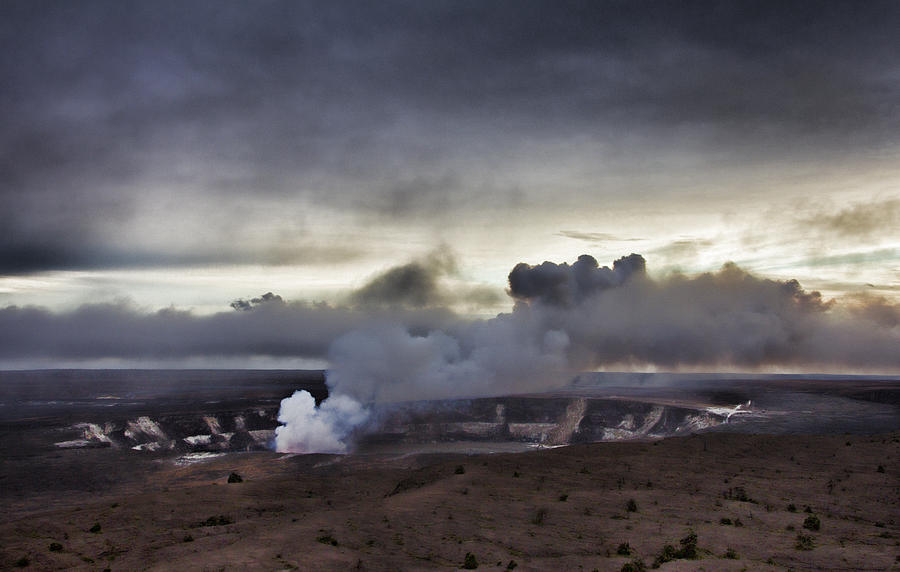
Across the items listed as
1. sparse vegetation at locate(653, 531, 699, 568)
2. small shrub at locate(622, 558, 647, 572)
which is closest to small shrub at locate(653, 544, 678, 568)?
sparse vegetation at locate(653, 531, 699, 568)

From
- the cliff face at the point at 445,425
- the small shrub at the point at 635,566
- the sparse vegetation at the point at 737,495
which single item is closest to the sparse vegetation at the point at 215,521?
the small shrub at the point at 635,566

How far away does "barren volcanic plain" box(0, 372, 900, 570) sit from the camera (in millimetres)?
32188

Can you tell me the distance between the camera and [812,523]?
36406 mm

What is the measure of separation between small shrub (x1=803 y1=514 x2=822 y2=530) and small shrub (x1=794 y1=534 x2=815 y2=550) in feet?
7.80

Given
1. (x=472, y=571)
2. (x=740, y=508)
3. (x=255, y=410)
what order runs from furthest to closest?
(x=255, y=410) < (x=740, y=508) < (x=472, y=571)

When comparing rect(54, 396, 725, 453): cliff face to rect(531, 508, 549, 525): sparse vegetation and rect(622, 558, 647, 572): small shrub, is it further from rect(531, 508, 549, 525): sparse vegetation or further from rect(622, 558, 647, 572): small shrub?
rect(622, 558, 647, 572): small shrub

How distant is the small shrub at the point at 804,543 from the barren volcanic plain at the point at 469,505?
181 mm

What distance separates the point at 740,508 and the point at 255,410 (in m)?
99.2

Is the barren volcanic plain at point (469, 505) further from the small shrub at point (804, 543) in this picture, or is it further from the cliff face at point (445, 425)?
the cliff face at point (445, 425)

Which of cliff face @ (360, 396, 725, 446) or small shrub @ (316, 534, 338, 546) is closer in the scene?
small shrub @ (316, 534, 338, 546)

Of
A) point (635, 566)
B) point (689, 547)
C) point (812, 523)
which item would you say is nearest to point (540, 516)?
point (689, 547)

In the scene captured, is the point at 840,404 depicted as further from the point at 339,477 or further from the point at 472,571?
the point at 472,571

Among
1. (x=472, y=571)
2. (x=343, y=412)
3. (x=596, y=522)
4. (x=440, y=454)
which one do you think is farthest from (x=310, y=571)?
(x=343, y=412)

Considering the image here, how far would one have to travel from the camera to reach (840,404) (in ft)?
409
